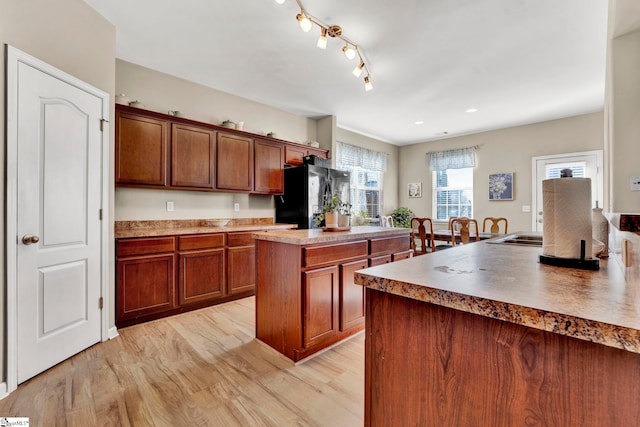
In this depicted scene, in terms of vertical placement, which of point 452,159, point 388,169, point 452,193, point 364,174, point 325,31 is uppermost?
point 325,31

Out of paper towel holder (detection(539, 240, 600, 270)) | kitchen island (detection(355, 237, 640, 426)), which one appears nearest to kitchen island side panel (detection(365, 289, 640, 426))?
kitchen island (detection(355, 237, 640, 426))

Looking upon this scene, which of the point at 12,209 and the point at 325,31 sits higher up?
the point at 325,31

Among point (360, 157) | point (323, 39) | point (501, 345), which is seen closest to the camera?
point (501, 345)

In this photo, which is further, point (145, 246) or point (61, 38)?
point (145, 246)

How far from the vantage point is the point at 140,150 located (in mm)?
2922

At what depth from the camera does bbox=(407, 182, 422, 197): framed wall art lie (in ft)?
21.6

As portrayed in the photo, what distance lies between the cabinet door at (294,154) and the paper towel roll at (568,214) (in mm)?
3587

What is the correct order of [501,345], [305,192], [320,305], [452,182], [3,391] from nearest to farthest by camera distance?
[501,345], [3,391], [320,305], [305,192], [452,182]

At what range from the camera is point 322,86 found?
3691 mm

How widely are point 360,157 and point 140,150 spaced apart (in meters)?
3.96

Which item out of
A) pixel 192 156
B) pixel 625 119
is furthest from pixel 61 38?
pixel 625 119

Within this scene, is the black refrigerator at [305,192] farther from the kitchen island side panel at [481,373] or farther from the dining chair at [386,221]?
the kitchen island side panel at [481,373]

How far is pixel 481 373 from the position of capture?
76cm

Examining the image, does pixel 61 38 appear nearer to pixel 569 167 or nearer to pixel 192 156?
pixel 192 156
